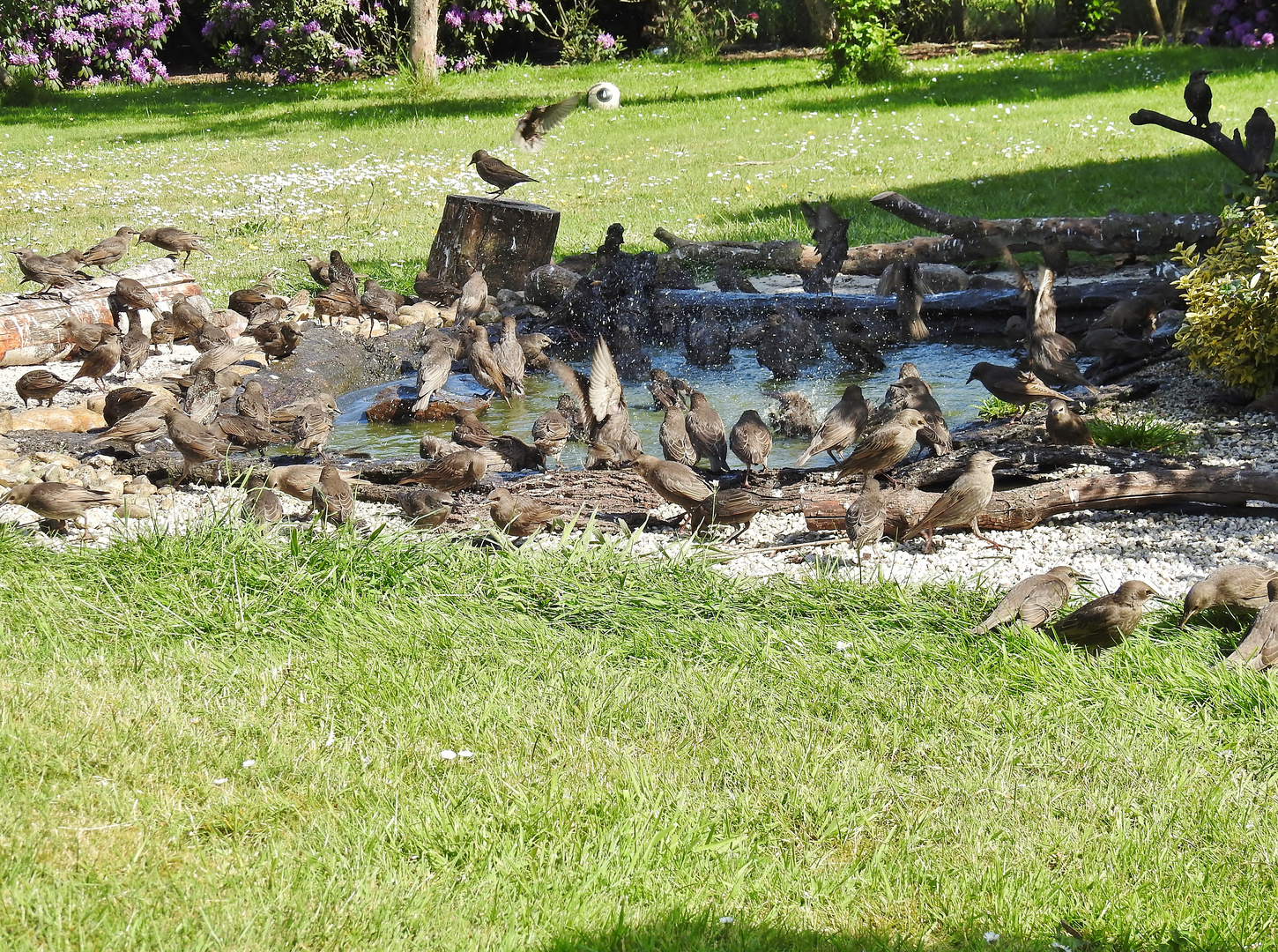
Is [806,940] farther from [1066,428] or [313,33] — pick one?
[313,33]

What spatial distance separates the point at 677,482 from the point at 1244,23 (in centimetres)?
2719

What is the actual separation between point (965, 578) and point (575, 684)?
1925mm

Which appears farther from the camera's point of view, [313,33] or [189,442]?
[313,33]

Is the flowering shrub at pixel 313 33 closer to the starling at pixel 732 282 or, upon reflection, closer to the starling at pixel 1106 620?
the starling at pixel 732 282

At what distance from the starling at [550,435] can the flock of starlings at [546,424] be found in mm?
12

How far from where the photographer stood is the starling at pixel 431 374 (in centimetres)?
885

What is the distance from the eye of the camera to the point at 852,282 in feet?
39.7

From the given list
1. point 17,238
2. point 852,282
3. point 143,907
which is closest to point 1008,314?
point 852,282

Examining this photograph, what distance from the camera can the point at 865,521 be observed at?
5.56m

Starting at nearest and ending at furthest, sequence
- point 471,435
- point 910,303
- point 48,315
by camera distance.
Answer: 1. point 471,435
2. point 48,315
3. point 910,303

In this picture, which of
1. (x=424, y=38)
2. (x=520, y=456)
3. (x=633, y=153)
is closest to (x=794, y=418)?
(x=520, y=456)

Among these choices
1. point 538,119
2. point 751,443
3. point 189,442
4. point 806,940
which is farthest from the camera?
point 538,119

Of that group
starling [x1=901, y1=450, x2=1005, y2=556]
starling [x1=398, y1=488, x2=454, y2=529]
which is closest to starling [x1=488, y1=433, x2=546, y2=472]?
starling [x1=398, y1=488, x2=454, y2=529]

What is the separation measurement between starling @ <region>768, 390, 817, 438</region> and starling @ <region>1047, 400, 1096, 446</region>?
6.05ft
